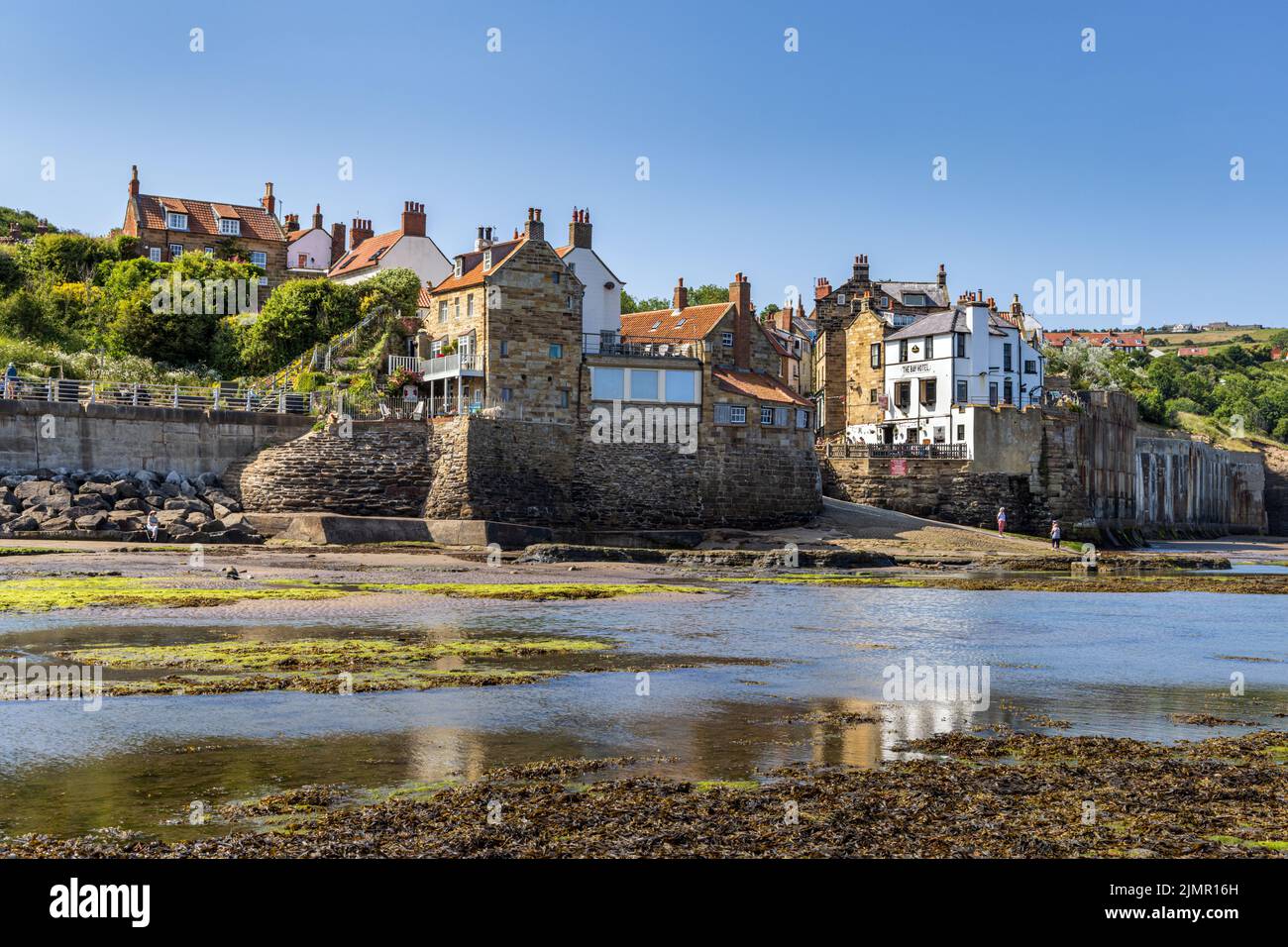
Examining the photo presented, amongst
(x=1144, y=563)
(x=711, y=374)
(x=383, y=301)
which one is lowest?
(x=1144, y=563)

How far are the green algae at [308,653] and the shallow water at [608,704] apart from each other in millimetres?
927

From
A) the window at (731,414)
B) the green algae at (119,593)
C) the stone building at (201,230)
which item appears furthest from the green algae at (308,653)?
the stone building at (201,230)

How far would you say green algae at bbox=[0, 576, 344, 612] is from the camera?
24.0m

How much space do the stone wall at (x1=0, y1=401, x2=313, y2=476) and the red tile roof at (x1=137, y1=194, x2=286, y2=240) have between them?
33.3 m

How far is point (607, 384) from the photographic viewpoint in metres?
53.5

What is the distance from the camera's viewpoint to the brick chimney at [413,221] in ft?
234

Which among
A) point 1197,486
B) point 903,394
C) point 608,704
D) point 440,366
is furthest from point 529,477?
point 1197,486

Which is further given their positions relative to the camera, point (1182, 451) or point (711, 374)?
point (1182, 451)

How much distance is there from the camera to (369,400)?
5047 cm

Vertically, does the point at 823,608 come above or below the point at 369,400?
below
